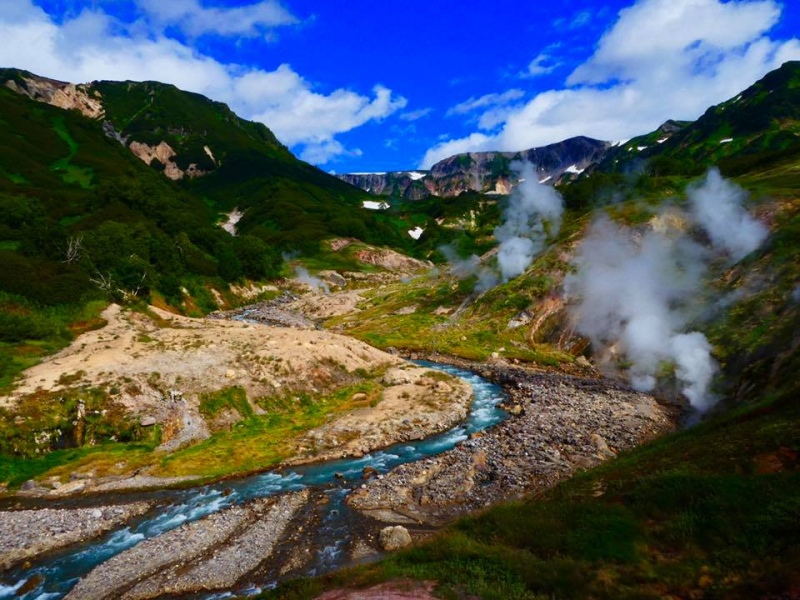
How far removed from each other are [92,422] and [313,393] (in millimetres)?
18794

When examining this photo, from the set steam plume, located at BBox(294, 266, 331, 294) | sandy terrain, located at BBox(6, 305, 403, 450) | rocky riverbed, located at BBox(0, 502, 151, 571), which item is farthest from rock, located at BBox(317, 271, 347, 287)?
rocky riverbed, located at BBox(0, 502, 151, 571)

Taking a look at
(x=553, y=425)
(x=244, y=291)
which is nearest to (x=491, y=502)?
(x=553, y=425)

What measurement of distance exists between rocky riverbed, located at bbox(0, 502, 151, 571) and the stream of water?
2.50 feet

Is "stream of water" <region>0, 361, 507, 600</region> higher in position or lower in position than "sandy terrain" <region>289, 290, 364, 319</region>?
lower

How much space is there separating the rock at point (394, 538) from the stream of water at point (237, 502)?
7.09 ft

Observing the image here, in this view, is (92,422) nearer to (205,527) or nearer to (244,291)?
(205,527)

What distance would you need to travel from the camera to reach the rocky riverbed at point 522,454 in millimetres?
26016

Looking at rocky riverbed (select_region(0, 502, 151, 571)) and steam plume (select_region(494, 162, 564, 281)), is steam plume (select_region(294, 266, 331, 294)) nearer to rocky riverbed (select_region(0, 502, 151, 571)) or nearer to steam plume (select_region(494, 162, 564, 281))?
steam plume (select_region(494, 162, 564, 281))

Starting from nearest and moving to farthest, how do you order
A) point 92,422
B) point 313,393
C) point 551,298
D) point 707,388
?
1. point 92,422
2. point 707,388
3. point 313,393
4. point 551,298

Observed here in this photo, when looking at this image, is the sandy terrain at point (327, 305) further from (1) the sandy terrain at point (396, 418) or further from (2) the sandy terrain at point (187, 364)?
(1) the sandy terrain at point (396, 418)

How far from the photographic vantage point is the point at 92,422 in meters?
33.6

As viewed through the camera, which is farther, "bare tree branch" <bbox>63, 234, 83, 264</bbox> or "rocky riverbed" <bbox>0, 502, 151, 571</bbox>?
"bare tree branch" <bbox>63, 234, 83, 264</bbox>

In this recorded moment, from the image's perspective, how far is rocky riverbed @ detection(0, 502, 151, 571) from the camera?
21.9 meters

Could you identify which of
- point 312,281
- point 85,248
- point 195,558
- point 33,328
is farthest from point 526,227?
point 195,558
